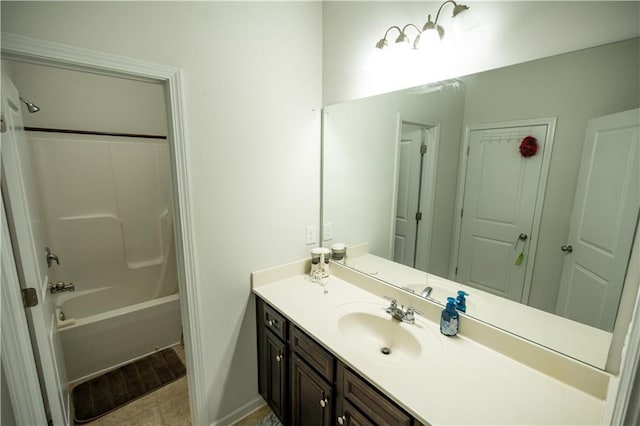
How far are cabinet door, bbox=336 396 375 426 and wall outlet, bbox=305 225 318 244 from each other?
0.93 meters

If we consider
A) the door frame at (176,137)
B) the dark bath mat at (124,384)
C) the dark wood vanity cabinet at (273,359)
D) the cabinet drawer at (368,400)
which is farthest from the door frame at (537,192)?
the dark bath mat at (124,384)

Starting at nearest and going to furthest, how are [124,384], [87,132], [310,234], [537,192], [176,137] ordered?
[537,192] < [176,137] < [310,234] < [124,384] < [87,132]

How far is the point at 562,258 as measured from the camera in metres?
1.00

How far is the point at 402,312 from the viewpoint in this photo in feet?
4.30

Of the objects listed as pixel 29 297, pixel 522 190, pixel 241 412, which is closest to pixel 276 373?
pixel 241 412

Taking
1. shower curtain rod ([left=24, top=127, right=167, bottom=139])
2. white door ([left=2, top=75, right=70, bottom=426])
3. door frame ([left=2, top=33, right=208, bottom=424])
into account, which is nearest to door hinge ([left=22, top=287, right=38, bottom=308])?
white door ([left=2, top=75, right=70, bottom=426])

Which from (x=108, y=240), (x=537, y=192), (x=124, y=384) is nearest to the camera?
(x=537, y=192)

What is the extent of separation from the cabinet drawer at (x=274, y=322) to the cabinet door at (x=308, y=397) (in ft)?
0.45

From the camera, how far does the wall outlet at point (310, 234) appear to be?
5.97ft

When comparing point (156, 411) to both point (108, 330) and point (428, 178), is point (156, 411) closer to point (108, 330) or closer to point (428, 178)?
point (108, 330)

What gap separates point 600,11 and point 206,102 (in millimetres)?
1491

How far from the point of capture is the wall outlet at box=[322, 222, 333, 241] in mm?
1862

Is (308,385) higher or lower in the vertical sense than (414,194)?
lower

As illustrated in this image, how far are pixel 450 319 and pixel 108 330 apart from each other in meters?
2.32
